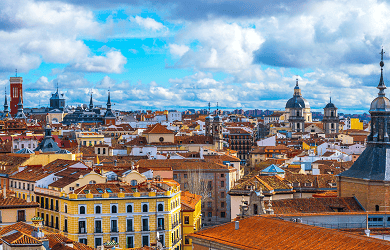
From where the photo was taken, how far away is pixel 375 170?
47.1m

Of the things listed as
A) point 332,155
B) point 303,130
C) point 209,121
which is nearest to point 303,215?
point 332,155

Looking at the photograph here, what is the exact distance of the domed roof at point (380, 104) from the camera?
49906 mm

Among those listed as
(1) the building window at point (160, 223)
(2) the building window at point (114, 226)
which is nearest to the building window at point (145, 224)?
(1) the building window at point (160, 223)

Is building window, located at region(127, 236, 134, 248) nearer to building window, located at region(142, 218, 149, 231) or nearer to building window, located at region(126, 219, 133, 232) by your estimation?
building window, located at region(126, 219, 133, 232)

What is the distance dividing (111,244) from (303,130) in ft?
532

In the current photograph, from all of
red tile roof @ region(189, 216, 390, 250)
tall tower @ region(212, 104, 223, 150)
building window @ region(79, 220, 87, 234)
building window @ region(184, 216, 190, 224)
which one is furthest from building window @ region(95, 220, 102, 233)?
tall tower @ region(212, 104, 223, 150)

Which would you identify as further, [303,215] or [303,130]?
[303,130]

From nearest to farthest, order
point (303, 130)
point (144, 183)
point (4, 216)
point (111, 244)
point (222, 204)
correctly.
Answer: point (111, 244), point (4, 216), point (144, 183), point (222, 204), point (303, 130)

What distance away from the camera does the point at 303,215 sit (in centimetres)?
3831

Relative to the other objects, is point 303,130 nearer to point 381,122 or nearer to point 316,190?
point 316,190

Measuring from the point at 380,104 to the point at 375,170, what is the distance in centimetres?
594

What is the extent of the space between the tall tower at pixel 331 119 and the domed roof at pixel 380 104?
479 feet

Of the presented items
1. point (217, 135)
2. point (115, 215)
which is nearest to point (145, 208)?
point (115, 215)

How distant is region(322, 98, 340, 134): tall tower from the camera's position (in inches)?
7662
